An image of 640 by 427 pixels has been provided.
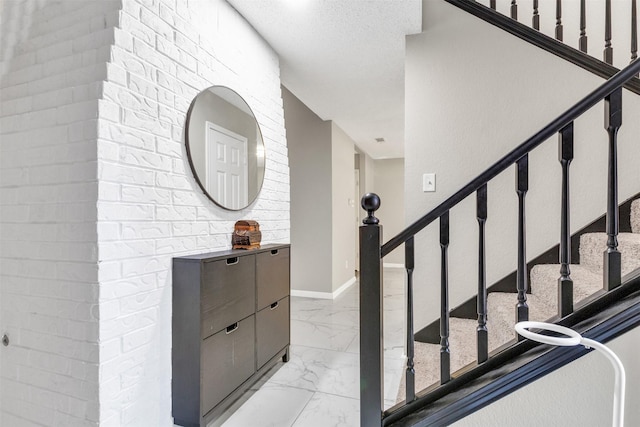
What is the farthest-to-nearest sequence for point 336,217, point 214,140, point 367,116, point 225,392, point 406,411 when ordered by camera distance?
point 336,217, point 367,116, point 214,140, point 225,392, point 406,411

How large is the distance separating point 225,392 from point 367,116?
3446mm

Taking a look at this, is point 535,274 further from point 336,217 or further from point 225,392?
point 336,217

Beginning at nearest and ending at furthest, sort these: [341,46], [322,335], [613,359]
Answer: [613,359], [341,46], [322,335]

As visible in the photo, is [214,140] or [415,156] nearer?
[214,140]

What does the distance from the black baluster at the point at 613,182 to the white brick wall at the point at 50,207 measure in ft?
6.20

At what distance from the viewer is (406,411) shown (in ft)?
4.42

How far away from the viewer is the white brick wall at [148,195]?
137 cm

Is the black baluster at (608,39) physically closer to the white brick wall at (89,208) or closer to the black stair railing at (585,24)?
the black stair railing at (585,24)

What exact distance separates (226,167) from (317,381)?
5.00ft

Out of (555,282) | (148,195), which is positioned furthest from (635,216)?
(148,195)

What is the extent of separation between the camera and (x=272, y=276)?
2295mm

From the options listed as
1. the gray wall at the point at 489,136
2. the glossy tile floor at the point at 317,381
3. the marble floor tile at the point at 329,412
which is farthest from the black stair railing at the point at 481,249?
the gray wall at the point at 489,136

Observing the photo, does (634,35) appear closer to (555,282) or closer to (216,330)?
(555,282)

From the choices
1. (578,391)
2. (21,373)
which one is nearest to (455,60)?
(578,391)
